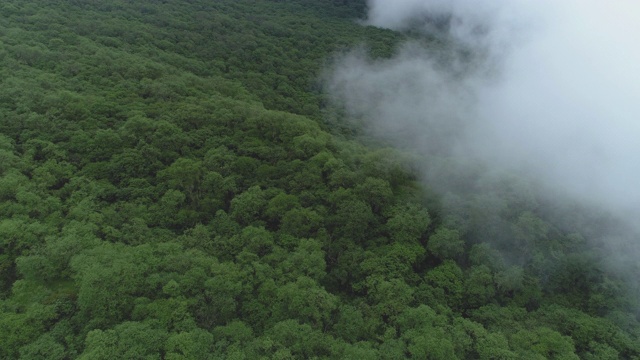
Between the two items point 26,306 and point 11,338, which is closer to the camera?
point 11,338

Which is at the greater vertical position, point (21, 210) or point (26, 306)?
point (21, 210)

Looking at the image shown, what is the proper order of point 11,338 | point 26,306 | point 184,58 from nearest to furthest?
point 11,338 → point 26,306 → point 184,58

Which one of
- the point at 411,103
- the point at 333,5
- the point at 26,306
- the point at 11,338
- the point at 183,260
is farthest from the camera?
the point at 333,5

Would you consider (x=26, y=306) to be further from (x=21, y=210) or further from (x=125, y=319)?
(x=21, y=210)

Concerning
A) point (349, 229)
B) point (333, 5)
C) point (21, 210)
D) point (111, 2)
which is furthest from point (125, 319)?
point (333, 5)

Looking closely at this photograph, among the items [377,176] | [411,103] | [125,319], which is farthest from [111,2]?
[125,319]

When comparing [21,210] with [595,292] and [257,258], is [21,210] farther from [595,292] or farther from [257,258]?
[595,292]

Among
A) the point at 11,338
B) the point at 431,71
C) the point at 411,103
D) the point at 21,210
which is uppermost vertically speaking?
the point at 431,71
